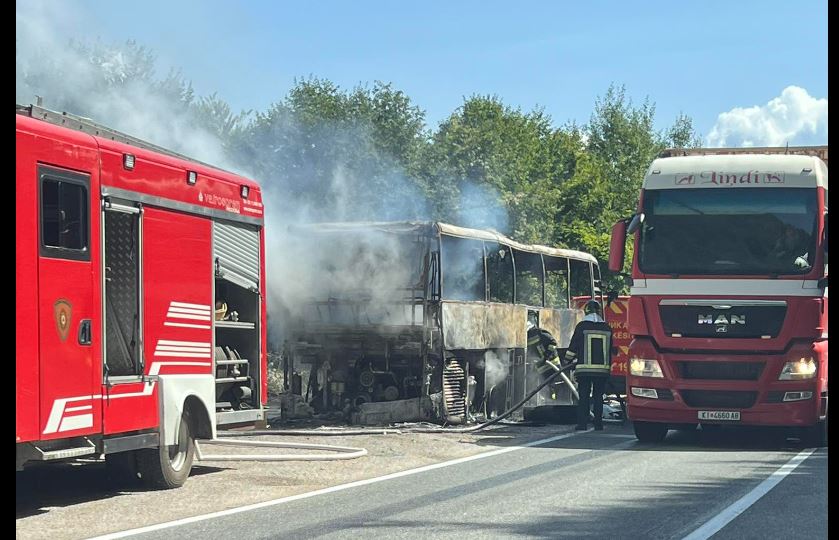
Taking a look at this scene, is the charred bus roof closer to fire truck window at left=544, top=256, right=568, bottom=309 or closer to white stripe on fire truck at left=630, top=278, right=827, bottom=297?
fire truck window at left=544, top=256, right=568, bottom=309

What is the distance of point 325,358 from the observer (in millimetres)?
18609

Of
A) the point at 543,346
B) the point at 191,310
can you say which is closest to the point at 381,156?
the point at 543,346

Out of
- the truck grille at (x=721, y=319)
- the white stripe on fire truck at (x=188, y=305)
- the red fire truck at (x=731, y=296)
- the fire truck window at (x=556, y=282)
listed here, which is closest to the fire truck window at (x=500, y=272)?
the fire truck window at (x=556, y=282)

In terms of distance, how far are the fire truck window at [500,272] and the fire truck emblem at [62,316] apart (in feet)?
33.9

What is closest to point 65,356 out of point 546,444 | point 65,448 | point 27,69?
point 65,448

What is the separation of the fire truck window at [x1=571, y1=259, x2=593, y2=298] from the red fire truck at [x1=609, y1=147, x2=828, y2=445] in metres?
7.87

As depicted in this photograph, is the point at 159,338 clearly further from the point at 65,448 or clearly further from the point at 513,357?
the point at 513,357

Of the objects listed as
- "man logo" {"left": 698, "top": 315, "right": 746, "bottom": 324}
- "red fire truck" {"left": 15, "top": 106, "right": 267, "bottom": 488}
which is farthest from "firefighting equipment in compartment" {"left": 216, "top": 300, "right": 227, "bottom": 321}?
"man logo" {"left": 698, "top": 315, "right": 746, "bottom": 324}

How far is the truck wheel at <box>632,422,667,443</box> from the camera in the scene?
1647 centimetres

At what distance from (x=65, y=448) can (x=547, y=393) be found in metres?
12.3

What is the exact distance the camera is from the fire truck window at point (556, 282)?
900 inches

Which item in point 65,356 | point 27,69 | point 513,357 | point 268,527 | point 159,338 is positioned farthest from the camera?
point 27,69

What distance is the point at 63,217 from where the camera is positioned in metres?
10.1

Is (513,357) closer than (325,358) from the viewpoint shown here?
No
